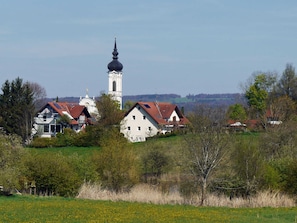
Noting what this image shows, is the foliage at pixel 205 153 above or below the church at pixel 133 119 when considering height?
below

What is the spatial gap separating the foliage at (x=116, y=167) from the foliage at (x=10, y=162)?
7682mm

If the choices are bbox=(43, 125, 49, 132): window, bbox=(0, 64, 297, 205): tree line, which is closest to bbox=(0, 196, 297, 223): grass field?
bbox=(0, 64, 297, 205): tree line

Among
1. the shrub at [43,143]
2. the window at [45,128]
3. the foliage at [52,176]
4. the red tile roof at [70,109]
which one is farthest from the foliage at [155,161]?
the window at [45,128]

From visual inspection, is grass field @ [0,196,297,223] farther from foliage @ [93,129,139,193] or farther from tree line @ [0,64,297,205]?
foliage @ [93,129,139,193]

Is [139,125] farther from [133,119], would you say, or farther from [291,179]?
[291,179]

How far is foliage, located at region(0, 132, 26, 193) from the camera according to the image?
39938mm

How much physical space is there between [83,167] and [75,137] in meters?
37.2

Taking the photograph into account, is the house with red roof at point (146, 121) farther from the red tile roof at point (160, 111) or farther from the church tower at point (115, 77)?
the church tower at point (115, 77)

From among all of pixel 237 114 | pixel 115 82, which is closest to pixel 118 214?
pixel 237 114

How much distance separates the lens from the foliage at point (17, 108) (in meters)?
90.5

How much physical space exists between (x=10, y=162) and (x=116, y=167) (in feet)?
31.4

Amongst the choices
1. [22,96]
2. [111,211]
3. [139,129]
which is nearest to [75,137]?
[22,96]

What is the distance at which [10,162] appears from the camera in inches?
1639

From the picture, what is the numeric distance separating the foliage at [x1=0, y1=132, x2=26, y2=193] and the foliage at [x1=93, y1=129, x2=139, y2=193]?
7682 mm
